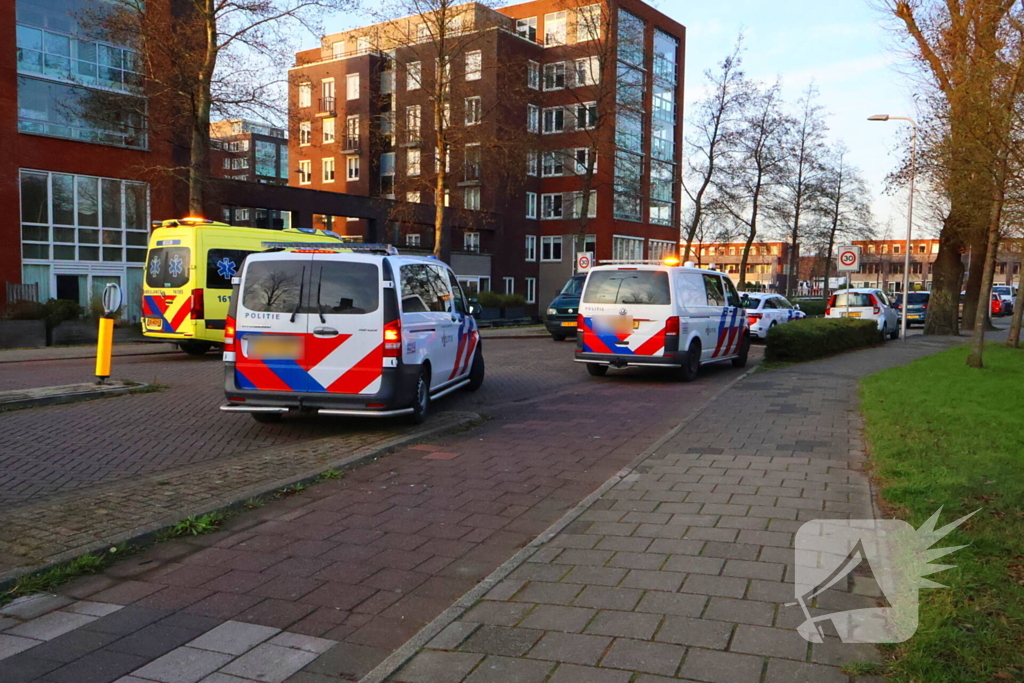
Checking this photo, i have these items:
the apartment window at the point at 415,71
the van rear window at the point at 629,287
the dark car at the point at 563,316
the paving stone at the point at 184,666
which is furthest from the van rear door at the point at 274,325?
the apartment window at the point at 415,71

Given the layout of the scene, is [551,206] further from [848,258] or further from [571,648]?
[571,648]

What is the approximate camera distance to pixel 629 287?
13.5 m

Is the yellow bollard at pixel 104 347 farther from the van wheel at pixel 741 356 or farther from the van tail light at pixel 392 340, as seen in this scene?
the van wheel at pixel 741 356

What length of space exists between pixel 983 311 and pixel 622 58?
20.7 meters

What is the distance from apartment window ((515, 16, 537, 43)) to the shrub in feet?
108

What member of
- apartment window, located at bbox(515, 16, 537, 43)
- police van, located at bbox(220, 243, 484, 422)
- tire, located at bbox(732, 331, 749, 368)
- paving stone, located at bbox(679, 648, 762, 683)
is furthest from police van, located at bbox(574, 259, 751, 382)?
apartment window, located at bbox(515, 16, 537, 43)

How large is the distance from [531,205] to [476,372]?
44464 millimetres

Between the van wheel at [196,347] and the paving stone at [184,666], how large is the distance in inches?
575

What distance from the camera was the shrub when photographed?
56.1 ft

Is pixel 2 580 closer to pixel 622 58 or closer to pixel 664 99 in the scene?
pixel 622 58

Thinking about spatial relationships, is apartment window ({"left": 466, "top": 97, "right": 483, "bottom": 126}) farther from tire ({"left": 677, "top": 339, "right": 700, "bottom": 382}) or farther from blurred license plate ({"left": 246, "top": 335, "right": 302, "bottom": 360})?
blurred license plate ({"left": 246, "top": 335, "right": 302, "bottom": 360})

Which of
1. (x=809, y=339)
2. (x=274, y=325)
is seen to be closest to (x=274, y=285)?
(x=274, y=325)

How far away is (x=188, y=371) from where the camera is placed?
48.1ft

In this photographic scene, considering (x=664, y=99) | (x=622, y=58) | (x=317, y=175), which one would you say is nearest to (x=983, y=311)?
(x=622, y=58)
